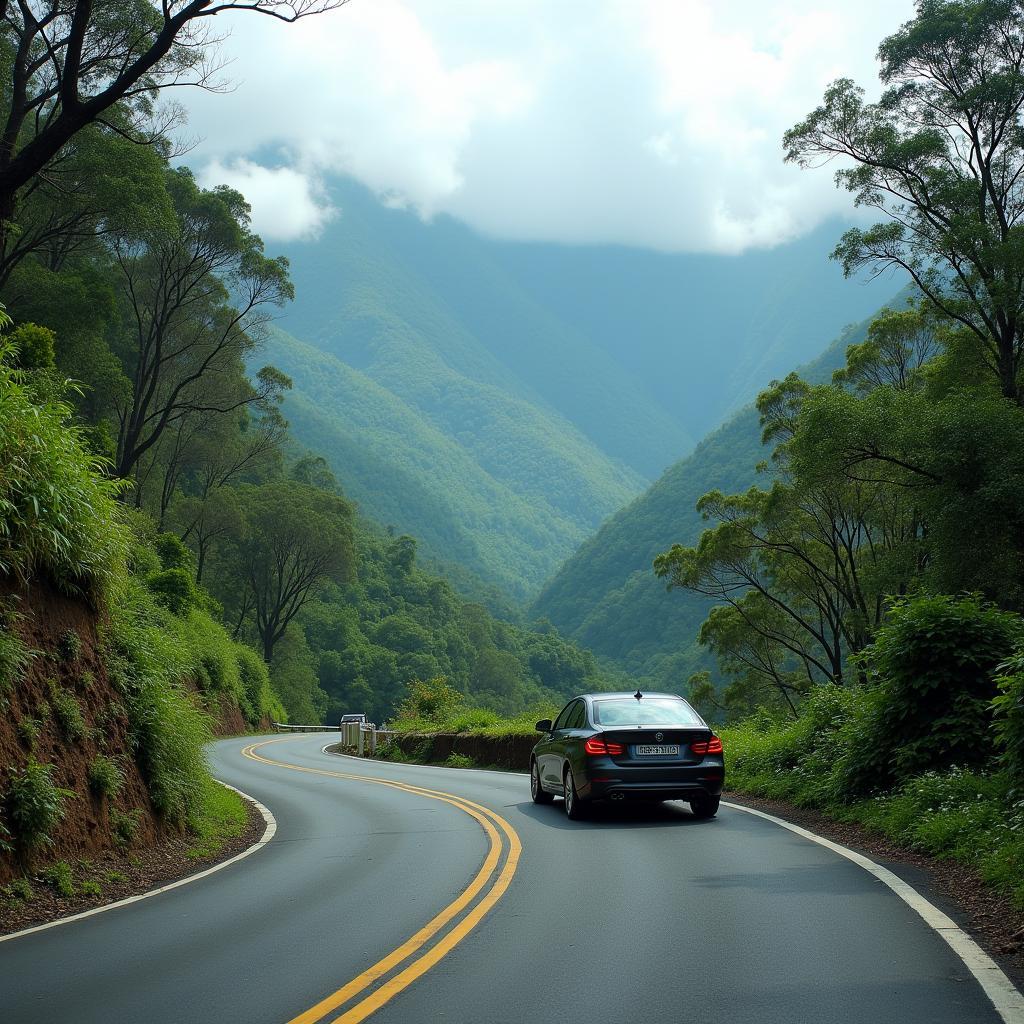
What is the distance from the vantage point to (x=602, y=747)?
42.5ft

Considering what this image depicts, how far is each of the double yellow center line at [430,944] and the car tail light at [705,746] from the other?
2.38m

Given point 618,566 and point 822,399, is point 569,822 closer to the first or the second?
point 822,399

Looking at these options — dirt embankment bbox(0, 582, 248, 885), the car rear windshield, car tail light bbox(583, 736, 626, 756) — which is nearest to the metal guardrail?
the car rear windshield

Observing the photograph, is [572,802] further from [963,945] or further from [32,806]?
[963,945]

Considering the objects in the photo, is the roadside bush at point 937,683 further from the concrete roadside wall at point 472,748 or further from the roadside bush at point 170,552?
the roadside bush at point 170,552

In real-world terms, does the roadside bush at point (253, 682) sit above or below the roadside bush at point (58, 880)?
below

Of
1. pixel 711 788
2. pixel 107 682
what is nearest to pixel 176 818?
pixel 107 682

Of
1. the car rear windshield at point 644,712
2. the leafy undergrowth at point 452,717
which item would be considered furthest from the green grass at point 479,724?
the car rear windshield at point 644,712

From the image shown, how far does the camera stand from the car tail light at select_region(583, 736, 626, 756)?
1291cm

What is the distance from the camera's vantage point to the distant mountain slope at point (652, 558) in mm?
Answer: 96688

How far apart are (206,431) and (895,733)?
2003 inches

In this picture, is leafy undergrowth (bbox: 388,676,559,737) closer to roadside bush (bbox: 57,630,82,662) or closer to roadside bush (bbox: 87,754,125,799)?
roadside bush (bbox: 87,754,125,799)

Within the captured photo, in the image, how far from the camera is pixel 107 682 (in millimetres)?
11445

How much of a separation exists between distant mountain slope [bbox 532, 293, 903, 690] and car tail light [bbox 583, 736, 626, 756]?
249 ft
